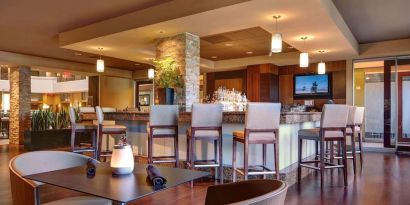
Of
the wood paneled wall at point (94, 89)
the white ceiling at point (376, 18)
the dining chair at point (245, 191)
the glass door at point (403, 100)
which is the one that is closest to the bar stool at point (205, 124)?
the dining chair at point (245, 191)

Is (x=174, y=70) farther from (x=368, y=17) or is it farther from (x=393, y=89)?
(x=393, y=89)

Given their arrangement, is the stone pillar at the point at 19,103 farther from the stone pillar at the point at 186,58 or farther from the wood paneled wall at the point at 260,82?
the wood paneled wall at the point at 260,82

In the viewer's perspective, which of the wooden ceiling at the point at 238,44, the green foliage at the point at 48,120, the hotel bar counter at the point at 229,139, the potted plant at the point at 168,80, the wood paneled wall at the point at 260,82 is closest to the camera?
the hotel bar counter at the point at 229,139

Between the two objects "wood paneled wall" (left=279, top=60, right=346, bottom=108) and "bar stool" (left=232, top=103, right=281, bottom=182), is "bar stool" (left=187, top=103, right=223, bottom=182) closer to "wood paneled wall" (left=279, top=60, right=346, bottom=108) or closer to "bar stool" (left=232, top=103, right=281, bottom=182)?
"bar stool" (left=232, top=103, right=281, bottom=182)

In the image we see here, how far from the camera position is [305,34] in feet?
18.6

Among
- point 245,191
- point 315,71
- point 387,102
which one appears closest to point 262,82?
point 315,71

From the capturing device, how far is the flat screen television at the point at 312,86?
8.79 meters

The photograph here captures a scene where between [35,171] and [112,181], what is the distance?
2.39 feet

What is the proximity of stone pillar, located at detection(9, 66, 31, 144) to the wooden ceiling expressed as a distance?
5.69m

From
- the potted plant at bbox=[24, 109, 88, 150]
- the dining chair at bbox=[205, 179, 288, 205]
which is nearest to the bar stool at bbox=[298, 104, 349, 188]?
the dining chair at bbox=[205, 179, 288, 205]

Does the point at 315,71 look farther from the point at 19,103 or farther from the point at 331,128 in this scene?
the point at 19,103

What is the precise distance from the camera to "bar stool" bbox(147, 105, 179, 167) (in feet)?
14.2

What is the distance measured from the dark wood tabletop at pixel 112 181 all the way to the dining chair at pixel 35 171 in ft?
0.21

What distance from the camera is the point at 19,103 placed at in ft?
31.0
